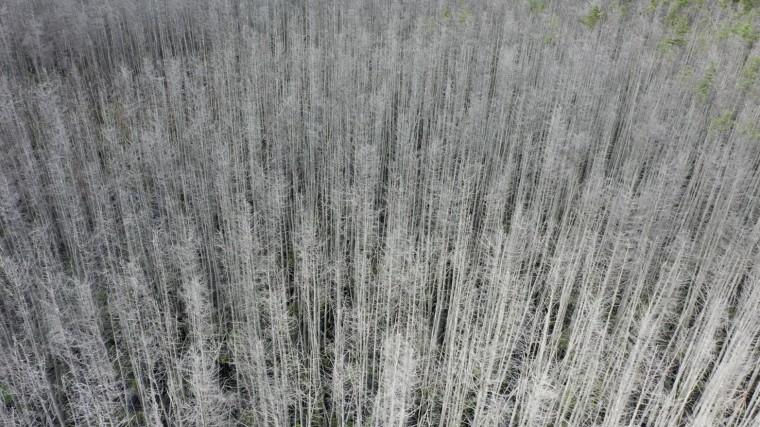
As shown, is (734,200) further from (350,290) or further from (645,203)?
(350,290)

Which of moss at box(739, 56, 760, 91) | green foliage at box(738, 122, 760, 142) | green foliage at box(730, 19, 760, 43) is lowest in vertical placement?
green foliage at box(738, 122, 760, 142)

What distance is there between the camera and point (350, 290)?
1534cm

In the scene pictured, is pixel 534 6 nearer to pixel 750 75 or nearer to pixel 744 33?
pixel 744 33

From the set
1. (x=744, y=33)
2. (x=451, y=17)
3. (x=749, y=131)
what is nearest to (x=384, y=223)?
(x=749, y=131)

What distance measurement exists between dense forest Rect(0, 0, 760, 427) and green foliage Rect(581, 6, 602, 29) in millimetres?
173

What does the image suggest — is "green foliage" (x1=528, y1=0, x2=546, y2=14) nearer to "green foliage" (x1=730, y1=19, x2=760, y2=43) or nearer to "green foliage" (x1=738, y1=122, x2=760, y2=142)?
"green foliage" (x1=730, y1=19, x2=760, y2=43)

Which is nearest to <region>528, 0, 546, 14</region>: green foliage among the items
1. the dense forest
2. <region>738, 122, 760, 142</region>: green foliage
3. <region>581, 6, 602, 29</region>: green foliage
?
the dense forest

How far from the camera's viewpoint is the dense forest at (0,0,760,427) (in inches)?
436

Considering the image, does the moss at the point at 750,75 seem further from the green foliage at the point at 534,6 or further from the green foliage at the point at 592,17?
the green foliage at the point at 534,6

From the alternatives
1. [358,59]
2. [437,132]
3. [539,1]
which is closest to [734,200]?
[437,132]

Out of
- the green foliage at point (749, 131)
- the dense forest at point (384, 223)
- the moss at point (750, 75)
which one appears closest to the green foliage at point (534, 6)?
the dense forest at point (384, 223)

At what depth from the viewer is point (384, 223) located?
16500 mm

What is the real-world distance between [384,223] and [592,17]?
2238 cm

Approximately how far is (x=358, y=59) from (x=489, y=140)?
31.5ft
